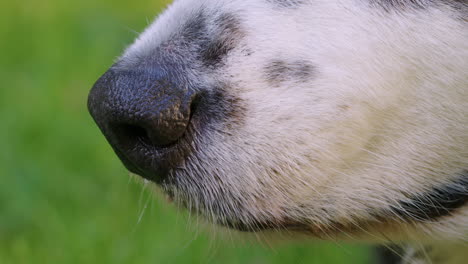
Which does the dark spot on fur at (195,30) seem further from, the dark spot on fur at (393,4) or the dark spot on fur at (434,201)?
the dark spot on fur at (434,201)

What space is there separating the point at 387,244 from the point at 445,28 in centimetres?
75

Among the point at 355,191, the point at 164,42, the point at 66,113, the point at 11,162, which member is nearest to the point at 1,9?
the point at 66,113

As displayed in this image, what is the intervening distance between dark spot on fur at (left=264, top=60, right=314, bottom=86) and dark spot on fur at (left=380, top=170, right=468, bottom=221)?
523 millimetres

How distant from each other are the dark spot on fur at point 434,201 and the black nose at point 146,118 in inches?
29.3

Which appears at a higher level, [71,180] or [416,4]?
[416,4]

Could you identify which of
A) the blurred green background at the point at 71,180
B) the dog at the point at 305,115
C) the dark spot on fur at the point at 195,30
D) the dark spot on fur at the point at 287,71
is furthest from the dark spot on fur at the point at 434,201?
the dark spot on fur at the point at 195,30

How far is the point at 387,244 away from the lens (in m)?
2.47

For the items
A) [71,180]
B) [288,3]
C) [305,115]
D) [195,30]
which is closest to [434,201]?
[305,115]

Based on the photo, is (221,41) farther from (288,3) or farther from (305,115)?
(305,115)

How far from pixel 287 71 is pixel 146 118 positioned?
46 centimetres

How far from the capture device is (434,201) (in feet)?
7.74

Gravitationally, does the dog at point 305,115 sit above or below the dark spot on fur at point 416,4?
below

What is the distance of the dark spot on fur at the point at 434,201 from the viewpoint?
2.35m

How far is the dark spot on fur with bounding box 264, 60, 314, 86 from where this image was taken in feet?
7.34
